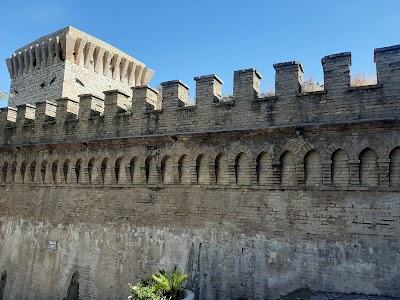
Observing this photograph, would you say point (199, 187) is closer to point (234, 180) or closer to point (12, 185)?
point (234, 180)

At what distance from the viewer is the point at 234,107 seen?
938 cm

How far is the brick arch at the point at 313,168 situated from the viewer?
8.20 m

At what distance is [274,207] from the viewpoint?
8570mm

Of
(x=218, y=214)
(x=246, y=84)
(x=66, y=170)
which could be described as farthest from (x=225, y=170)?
(x=66, y=170)

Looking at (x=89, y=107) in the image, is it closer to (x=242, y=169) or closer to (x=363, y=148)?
(x=242, y=169)

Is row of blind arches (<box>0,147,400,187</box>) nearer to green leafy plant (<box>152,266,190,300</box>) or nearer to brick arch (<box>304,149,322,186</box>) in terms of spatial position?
brick arch (<box>304,149,322,186</box>)

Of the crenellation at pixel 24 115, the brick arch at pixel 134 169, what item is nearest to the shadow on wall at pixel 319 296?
the brick arch at pixel 134 169

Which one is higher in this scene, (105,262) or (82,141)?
(82,141)

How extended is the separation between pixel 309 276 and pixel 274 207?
174cm

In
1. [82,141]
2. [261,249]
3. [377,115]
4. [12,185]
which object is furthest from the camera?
[12,185]

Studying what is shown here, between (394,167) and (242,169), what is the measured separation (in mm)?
3479

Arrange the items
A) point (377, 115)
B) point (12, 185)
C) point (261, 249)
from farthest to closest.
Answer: point (12, 185) → point (261, 249) → point (377, 115)

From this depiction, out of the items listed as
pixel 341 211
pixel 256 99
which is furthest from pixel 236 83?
pixel 341 211

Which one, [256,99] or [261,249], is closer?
[261,249]
